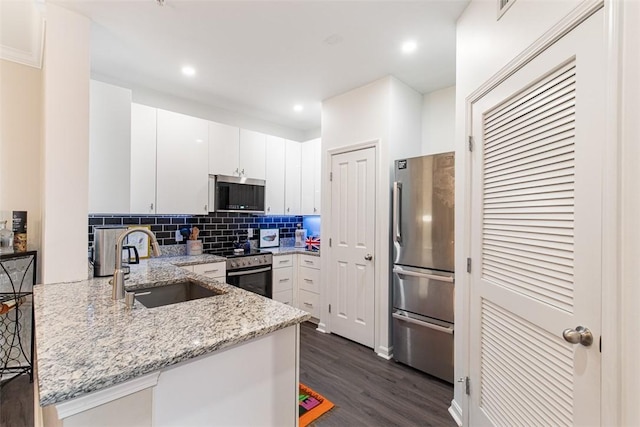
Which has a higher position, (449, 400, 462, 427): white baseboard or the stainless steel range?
the stainless steel range

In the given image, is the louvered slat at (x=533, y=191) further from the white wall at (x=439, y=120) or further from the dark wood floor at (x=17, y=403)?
the dark wood floor at (x=17, y=403)

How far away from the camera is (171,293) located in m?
1.97

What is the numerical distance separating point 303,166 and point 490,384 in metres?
3.29

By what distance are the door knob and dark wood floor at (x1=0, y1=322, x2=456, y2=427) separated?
1267 millimetres

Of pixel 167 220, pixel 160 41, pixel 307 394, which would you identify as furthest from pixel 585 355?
pixel 167 220

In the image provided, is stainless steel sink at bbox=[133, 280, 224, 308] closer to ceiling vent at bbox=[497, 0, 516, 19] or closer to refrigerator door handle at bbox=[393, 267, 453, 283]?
refrigerator door handle at bbox=[393, 267, 453, 283]

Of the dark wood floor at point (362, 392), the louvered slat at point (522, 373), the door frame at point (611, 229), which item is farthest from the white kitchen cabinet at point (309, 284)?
the door frame at point (611, 229)

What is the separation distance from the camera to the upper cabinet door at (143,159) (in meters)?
2.77

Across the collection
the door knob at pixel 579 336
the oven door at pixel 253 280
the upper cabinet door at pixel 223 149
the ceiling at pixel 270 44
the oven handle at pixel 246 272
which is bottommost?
the oven door at pixel 253 280

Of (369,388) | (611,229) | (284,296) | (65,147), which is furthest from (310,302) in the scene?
(611,229)

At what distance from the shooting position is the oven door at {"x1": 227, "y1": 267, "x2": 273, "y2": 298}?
321cm

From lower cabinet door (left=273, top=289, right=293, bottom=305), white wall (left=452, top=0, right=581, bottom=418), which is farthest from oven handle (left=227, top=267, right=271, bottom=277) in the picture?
white wall (left=452, top=0, right=581, bottom=418)

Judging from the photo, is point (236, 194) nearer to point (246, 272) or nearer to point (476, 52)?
point (246, 272)

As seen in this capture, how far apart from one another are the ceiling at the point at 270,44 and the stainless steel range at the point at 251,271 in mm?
1902
